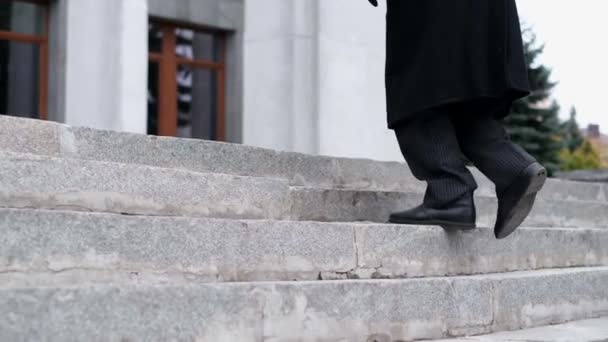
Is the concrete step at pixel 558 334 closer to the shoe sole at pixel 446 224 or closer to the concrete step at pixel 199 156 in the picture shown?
the shoe sole at pixel 446 224

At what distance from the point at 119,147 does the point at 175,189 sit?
514mm

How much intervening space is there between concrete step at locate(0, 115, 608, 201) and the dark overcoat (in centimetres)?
84

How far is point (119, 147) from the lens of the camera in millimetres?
4008

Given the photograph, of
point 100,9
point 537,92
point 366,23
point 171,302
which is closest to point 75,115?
point 100,9

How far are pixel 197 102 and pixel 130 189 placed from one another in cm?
1022

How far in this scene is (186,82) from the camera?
13656 millimetres

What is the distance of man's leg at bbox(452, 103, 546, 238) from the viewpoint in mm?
4023

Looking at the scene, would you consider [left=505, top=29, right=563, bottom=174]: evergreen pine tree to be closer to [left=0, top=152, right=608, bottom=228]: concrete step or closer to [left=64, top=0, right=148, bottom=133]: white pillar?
[left=64, top=0, right=148, bottom=133]: white pillar

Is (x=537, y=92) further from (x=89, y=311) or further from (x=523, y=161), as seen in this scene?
(x=89, y=311)

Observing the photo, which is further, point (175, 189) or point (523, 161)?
point (523, 161)

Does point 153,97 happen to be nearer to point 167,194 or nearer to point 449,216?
point 449,216

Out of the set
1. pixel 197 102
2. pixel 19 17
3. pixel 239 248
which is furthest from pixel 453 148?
pixel 197 102

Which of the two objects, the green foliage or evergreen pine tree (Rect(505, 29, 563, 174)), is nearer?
evergreen pine tree (Rect(505, 29, 563, 174))

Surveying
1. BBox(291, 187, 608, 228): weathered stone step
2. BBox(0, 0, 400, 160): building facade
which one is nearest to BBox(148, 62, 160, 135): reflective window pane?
BBox(0, 0, 400, 160): building facade
